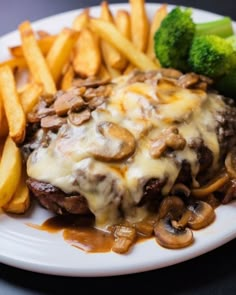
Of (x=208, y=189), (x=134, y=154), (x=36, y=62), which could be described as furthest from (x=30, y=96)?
(x=208, y=189)

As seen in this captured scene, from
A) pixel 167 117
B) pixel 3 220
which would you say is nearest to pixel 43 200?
pixel 3 220

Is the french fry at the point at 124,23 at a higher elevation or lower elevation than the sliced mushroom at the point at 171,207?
higher

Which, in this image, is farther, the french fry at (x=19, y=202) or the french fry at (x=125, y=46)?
the french fry at (x=125, y=46)

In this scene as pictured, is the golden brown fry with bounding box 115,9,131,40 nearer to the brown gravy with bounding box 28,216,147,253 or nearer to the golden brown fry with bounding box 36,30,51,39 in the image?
the golden brown fry with bounding box 36,30,51,39

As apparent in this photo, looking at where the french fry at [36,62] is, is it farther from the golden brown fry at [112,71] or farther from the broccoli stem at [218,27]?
the broccoli stem at [218,27]

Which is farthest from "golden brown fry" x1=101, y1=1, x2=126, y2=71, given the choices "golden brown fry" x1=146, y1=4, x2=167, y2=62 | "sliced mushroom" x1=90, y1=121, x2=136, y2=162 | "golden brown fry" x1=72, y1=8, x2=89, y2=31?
"sliced mushroom" x1=90, y1=121, x2=136, y2=162

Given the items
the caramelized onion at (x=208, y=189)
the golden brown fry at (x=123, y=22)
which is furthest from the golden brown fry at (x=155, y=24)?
the caramelized onion at (x=208, y=189)
